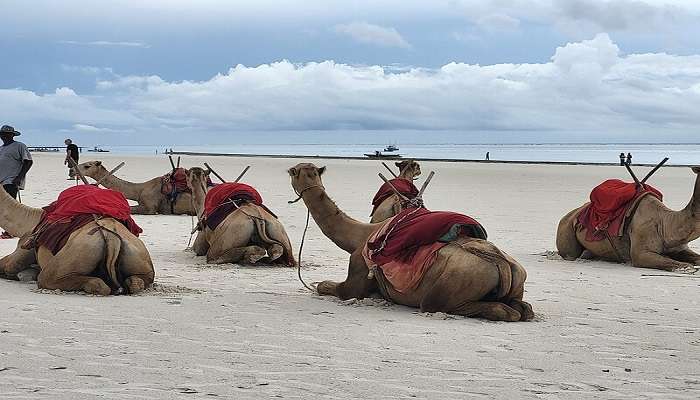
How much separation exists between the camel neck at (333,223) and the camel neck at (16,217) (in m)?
3.22

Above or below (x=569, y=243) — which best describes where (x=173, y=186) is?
above

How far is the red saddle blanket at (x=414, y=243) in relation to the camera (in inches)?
339

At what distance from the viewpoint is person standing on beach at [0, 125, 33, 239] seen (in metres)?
14.9

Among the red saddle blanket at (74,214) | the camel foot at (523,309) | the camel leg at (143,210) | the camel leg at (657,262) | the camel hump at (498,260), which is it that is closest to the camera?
the camel hump at (498,260)

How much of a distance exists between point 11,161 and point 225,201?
4223mm

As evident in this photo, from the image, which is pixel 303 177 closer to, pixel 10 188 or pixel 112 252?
pixel 112 252

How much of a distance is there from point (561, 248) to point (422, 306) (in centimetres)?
592

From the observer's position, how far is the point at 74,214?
9.73 meters

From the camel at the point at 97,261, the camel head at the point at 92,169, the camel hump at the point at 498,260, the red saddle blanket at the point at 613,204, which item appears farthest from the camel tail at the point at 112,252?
the camel head at the point at 92,169

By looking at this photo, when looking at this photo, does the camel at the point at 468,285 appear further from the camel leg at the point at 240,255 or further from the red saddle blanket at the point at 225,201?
the red saddle blanket at the point at 225,201

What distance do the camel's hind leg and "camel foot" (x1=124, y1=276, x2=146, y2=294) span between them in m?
6.70

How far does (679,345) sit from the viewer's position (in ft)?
24.9

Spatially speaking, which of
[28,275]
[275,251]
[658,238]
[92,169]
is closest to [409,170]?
[275,251]

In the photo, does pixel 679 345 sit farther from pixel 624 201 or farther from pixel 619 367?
pixel 624 201
